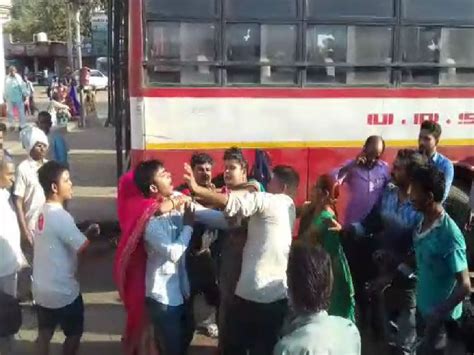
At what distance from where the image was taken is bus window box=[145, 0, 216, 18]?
6754mm

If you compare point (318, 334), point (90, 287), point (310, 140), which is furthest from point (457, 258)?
point (90, 287)

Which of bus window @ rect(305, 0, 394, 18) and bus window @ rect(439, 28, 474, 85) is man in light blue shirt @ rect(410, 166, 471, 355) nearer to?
bus window @ rect(305, 0, 394, 18)

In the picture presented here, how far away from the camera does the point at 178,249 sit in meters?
4.24

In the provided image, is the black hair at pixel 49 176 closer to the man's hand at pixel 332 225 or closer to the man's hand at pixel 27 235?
the man's hand at pixel 332 225

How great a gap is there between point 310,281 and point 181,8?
4.58 meters

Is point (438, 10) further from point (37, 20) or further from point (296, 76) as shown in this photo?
point (37, 20)

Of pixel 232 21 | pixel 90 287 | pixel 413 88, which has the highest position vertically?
pixel 232 21

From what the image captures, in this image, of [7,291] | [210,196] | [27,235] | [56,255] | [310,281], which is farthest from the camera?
[27,235]

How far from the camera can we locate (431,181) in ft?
12.7

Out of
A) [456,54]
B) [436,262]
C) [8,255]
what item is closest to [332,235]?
[436,262]

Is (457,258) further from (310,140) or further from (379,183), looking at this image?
(310,140)

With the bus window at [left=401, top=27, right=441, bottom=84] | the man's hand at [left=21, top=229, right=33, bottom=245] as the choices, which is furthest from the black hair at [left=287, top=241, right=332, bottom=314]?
the bus window at [left=401, top=27, right=441, bottom=84]

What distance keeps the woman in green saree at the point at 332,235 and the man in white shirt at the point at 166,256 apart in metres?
0.63

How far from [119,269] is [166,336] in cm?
48
